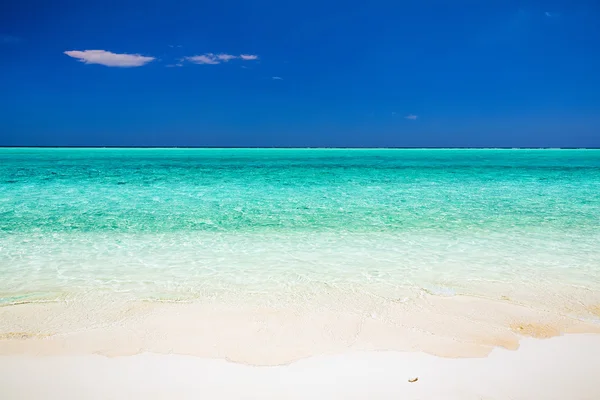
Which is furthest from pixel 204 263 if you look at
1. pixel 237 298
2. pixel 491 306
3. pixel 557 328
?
pixel 557 328

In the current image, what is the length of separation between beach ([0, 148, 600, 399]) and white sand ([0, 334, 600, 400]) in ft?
0.05

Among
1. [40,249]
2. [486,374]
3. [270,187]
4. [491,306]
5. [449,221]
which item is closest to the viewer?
[486,374]

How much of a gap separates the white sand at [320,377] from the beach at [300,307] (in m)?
0.01

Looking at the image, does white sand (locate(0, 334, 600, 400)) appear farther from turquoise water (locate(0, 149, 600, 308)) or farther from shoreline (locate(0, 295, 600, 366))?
turquoise water (locate(0, 149, 600, 308))

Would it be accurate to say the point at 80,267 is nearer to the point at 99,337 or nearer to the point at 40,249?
the point at 40,249

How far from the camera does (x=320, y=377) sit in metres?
2.87

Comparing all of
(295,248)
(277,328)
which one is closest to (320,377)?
(277,328)

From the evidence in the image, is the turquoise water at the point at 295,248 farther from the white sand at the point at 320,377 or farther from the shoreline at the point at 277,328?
the white sand at the point at 320,377

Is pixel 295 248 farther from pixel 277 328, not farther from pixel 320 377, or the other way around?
pixel 320 377

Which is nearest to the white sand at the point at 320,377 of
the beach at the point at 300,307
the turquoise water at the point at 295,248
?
the beach at the point at 300,307

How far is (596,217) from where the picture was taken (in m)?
9.42

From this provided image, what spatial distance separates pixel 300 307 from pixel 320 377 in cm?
132

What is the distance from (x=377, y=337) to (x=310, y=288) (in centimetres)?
141

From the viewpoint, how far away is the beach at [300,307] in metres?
2.86
